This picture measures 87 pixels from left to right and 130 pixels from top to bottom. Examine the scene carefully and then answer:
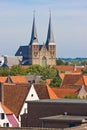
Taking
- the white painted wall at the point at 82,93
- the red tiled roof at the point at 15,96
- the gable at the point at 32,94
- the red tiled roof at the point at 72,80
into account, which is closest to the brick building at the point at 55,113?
the red tiled roof at the point at 15,96

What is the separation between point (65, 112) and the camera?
185 ft

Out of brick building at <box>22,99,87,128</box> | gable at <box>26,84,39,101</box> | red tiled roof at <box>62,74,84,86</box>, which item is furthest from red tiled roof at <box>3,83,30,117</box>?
red tiled roof at <box>62,74,84,86</box>

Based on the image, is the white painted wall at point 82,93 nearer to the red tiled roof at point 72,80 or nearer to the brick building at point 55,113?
the red tiled roof at point 72,80

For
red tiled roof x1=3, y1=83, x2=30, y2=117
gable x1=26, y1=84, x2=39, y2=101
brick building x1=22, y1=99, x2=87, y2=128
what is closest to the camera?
brick building x1=22, y1=99, x2=87, y2=128

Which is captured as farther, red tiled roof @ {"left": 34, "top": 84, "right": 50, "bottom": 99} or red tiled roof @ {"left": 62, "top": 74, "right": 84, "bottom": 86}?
red tiled roof @ {"left": 62, "top": 74, "right": 84, "bottom": 86}

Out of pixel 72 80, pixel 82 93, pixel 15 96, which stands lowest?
pixel 72 80

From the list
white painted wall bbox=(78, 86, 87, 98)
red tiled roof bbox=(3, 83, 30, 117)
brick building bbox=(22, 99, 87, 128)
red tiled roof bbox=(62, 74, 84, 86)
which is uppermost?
brick building bbox=(22, 99, 87, 128)

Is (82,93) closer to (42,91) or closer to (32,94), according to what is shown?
(42,91)

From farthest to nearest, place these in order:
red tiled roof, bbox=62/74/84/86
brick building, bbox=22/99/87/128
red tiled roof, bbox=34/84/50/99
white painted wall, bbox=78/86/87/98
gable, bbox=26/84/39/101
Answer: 1. red tiled roof, bbox=62/74/84/86
2. white painted wall, bbox=78/86/87/98
3. red tiled roof, bbox=34/84/50/99
4. gable, bbox=26/84/39/101
5. brick building, bbox=22/99/87/128

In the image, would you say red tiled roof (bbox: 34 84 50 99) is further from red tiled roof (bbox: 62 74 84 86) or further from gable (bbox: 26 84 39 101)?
red tiled roof (bbox: 62 74 84 86)

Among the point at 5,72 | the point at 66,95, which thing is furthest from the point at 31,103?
the point at 5,72

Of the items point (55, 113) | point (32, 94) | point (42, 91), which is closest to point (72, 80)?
point (42, 91)

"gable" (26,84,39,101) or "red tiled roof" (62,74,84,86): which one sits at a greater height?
"gable" (26,84,39,101)

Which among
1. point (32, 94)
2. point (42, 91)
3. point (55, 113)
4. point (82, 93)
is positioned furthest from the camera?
point (82, 93)
